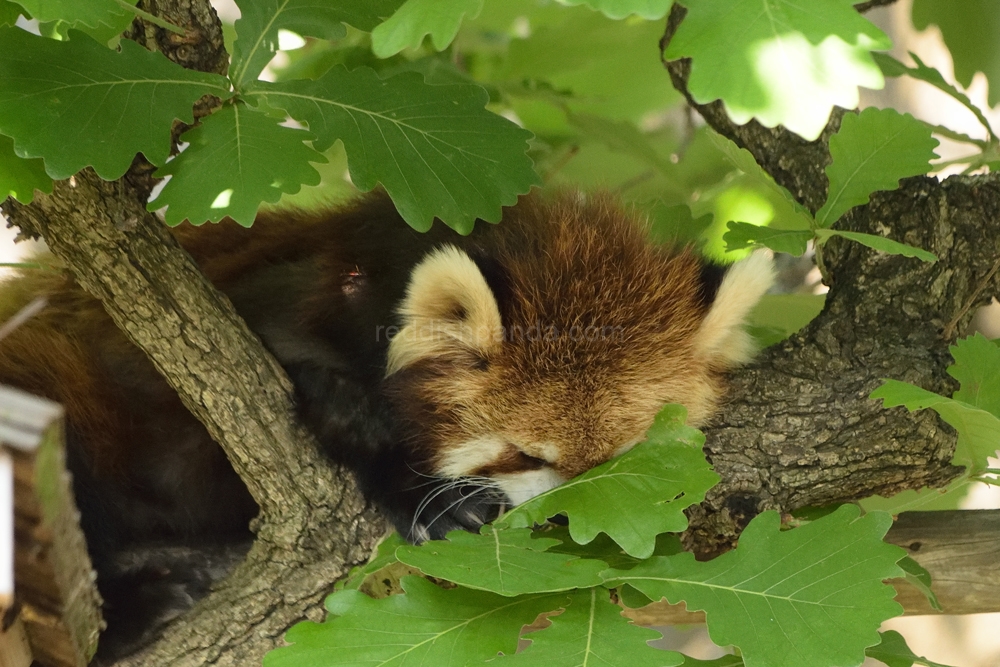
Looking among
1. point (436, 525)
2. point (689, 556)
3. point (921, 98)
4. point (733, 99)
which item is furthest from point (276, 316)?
point (921, 98)

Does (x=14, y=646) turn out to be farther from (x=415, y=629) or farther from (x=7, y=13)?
(x=7, y=13)

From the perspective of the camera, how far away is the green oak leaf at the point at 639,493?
138cm

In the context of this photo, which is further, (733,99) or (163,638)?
(163,638)

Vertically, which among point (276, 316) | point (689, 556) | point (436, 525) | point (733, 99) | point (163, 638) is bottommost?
point (163, 638)

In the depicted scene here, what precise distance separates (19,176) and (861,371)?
61.8 inches

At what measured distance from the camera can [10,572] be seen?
1114mm

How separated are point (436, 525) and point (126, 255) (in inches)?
32.0

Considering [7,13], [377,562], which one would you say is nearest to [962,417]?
[377,562]

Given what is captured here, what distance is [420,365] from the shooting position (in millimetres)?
1737

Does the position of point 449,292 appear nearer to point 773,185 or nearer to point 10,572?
point 773,185

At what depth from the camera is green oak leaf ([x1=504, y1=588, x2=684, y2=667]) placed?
1.27 metres

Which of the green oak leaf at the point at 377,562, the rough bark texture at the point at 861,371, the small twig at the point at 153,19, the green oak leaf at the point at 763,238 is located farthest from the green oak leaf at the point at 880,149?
the small twig at the point at 153,19

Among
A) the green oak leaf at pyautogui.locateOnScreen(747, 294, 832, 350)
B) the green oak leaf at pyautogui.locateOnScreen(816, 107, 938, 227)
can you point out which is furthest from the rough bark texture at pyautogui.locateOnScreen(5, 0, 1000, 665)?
the green oak leaf at pyautogui.locateOnScreen(816, 107, 938, 227)

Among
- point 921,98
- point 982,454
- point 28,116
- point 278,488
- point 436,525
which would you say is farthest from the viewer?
point 921,98
